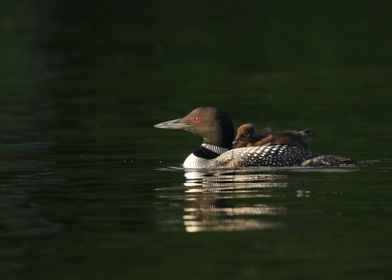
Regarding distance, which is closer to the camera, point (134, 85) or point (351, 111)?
point (351, 111)

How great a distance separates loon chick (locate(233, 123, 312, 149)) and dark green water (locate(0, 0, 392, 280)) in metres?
0.53

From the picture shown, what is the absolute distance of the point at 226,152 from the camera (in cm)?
1408

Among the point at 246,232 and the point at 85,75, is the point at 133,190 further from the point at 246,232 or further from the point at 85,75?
the point at 85,75

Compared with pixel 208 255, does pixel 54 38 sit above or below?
above

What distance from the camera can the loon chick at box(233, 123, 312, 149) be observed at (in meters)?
14.5

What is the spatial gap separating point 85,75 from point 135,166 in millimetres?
10906

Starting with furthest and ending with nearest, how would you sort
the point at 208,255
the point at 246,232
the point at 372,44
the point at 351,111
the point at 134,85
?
the point at 372,44 < the point at 134,85 < the point at 351,111 < the point at 246,232 < the point at 208,255

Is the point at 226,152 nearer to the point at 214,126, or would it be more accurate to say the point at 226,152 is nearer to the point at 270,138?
the point at 214,126

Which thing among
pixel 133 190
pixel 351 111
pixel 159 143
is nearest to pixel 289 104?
pixel 351 111

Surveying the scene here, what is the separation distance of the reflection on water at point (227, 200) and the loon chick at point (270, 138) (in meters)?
0.99

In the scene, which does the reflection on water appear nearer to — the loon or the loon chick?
the loon

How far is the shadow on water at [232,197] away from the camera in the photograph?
10.6 metres

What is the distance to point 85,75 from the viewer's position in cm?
2486

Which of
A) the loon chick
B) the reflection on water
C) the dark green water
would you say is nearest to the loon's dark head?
the loon chick
